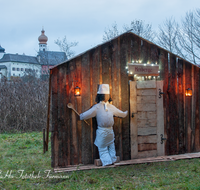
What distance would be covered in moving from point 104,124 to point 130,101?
3.52 feet

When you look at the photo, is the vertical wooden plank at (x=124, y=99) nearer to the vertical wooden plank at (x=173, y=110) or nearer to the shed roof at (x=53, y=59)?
the vertical wooden plank at (x=173, y=110)

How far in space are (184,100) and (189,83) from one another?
0.54 meters

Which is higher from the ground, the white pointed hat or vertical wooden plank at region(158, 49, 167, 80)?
vertical wooden plank at region(158, 49, 167, 80)

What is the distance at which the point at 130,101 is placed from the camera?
5891 mm

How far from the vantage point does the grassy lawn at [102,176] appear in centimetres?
429

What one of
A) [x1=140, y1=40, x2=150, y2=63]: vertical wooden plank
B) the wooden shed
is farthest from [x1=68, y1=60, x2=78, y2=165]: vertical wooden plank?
[x1=140, y1=40, x2=150, y2=63]: vertical wooden plank

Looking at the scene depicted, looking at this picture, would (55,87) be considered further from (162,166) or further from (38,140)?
(38,140)

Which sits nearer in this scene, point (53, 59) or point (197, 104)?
point (197, 104)

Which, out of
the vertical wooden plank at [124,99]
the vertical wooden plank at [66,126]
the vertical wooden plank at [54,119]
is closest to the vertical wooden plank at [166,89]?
the vertical wooden plank at [124,99]

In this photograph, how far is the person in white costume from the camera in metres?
5.30

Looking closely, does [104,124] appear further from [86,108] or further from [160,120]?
[160,120]

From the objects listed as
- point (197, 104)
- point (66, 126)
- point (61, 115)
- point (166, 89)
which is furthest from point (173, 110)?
point (61, 115)

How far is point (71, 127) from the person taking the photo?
545 cm

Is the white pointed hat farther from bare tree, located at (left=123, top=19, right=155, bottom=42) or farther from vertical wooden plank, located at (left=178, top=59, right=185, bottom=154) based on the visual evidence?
bare tree, located at (left=123, top=19, right=155, bottom=42)
